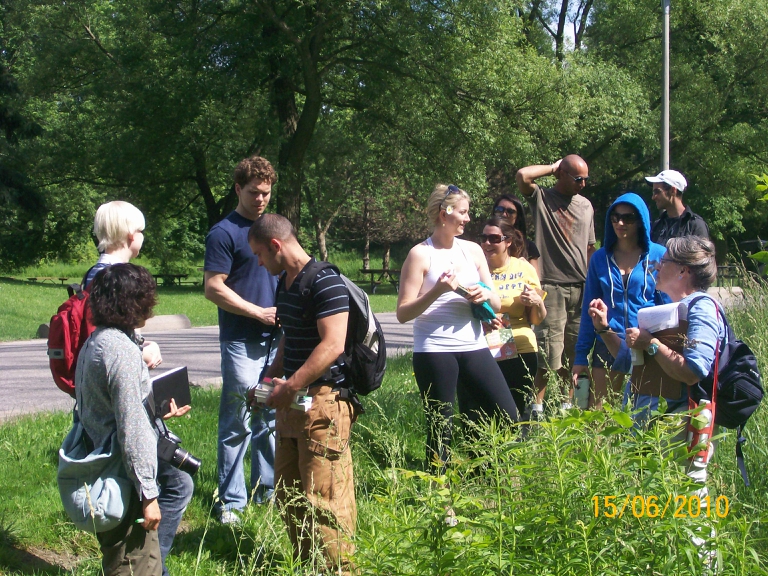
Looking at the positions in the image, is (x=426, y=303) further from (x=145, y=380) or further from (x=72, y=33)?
(x=72, y=33)

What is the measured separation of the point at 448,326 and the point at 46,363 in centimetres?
948

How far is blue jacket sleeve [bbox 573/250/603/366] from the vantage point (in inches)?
193

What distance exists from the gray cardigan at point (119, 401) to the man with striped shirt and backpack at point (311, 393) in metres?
0.66

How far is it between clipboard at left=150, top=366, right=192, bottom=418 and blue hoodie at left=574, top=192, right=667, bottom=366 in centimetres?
240

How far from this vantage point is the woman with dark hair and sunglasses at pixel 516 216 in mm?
6031

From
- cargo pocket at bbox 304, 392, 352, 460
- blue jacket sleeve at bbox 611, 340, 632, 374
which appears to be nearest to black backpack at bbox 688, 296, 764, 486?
blue jacket sleeve at bbox 611, 340, 632, 374

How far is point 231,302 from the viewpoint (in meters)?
4.63

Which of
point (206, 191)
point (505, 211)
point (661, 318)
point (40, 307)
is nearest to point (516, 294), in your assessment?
point (505, 211)

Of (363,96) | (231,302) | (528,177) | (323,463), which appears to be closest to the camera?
(323,463)

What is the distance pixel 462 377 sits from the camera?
4.77 metres

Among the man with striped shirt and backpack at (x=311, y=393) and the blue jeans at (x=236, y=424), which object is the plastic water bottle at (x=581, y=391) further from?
the blue jeans at (x=236, y=424)

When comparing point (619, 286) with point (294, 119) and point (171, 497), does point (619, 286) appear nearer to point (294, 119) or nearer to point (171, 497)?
point (171, 497)

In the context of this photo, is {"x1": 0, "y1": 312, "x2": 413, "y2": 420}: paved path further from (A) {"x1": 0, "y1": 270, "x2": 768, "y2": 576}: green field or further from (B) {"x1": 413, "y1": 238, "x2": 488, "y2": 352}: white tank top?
(A) {"x1": 0, "y1": 270, "x2": 768, "y2": 576}: green field

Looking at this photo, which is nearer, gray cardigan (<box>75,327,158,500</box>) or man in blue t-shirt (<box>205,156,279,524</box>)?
gray cardigan (<box>75,327,158,500</box>)
